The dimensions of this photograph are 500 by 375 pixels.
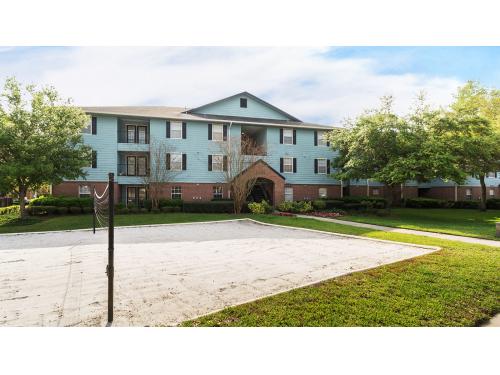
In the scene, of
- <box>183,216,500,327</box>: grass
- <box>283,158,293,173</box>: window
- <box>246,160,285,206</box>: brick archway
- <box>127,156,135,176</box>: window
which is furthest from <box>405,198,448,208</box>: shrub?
<box>127,156,135,176</box>: window

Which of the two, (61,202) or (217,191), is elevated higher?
(217,191)

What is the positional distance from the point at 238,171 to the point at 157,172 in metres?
5.61

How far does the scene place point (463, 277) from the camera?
593cm

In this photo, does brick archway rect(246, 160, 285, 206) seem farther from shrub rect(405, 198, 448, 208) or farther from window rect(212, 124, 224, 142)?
shrub rect(405, 198, 448, 208)

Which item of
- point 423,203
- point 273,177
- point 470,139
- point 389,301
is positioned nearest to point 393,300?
point 389,301

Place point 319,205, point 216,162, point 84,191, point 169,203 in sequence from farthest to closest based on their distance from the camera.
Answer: point 216,162, point 319,205, point 84,191, point 169,203

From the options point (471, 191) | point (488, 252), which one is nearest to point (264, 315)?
point (488, 252)

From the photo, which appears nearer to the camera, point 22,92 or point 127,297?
point 127,297

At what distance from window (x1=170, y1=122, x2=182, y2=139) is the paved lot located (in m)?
12.8

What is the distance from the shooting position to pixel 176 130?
2330 centimetres

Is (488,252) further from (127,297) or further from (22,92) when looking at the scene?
(22,92)

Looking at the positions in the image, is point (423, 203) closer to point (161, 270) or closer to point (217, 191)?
point (217, 191)

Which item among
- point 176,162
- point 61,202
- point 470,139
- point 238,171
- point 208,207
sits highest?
point 470,139
